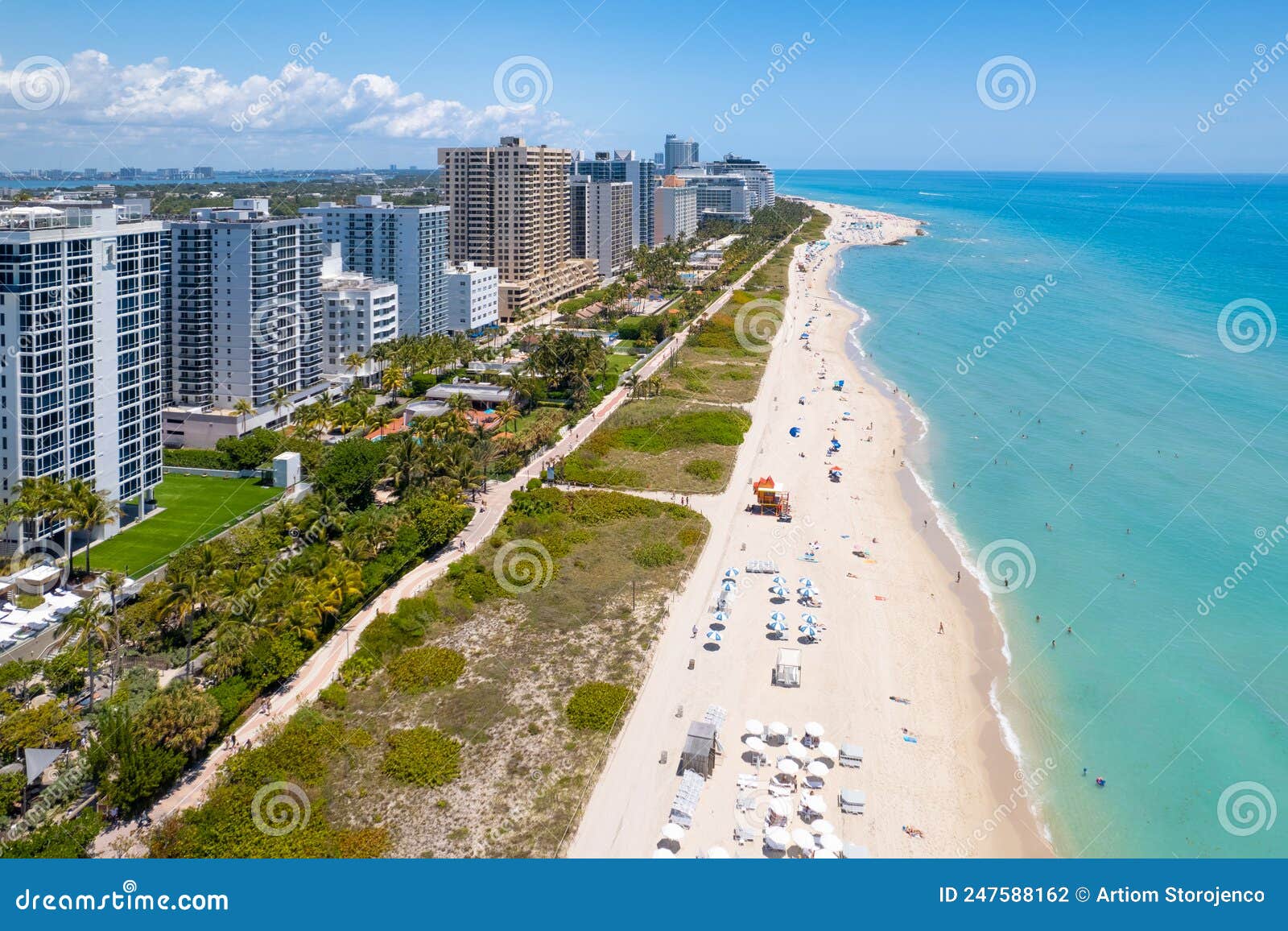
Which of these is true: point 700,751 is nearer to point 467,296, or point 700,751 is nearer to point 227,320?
point 227,320

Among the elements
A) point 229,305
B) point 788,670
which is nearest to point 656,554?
point 788,670

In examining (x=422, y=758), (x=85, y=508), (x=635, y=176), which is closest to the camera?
(x=422, y=758)

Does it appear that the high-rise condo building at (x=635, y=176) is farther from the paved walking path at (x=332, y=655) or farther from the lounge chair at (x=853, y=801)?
the lounge chair at (x=853, y=801)

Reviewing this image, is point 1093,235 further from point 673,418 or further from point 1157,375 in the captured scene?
point 673,418

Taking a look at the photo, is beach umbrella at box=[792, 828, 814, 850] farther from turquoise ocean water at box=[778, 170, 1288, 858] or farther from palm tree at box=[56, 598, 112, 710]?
palm tree at box=[56, 598, 112, 710]

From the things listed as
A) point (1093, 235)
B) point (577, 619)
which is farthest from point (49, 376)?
point (1093, 235)

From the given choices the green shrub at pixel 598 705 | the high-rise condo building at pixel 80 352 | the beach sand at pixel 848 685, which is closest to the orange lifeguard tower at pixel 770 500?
the beach sand at pixel 848 685

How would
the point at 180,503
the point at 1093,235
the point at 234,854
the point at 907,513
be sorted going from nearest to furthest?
1. the point at 234,854
2. the point at 180,503
3. the point at 907,513
4. the point at 1093,235
